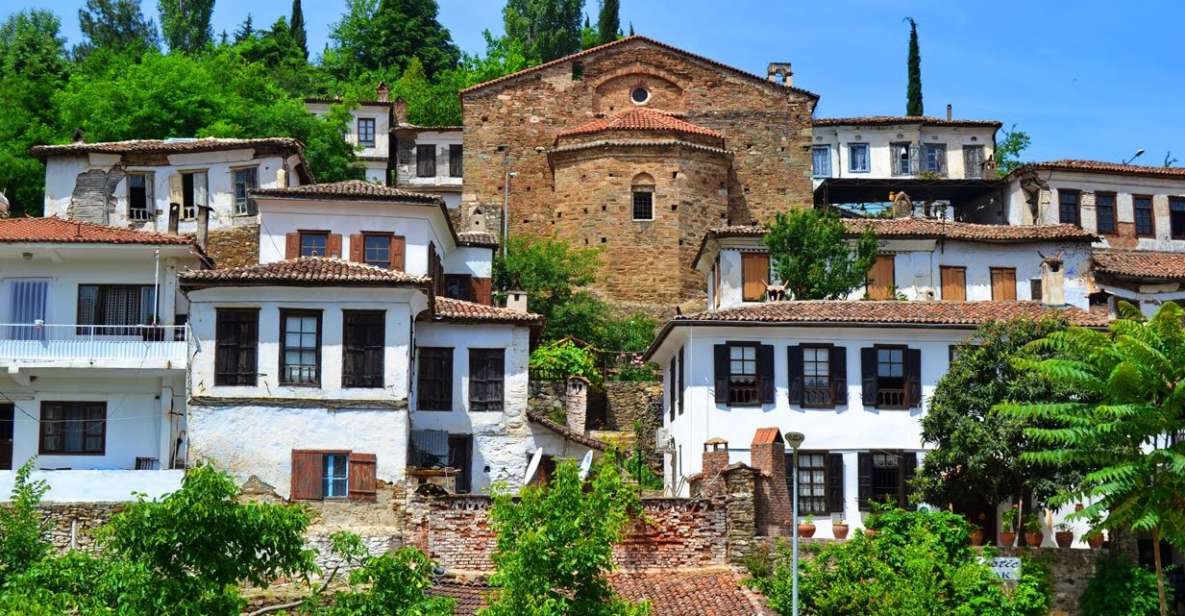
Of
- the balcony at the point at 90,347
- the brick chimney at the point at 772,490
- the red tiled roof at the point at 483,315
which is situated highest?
the red tiled roof at the point at 483,315

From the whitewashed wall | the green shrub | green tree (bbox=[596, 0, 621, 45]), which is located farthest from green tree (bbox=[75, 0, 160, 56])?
the green shrub

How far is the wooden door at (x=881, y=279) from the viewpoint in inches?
1919

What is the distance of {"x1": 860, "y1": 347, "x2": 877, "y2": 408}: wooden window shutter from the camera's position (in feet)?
130

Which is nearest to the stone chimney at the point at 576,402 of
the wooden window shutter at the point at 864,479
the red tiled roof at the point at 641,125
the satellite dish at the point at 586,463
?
the satellite dish at the point at 586,463

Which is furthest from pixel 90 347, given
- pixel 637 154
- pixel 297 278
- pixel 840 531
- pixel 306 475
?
pixel 637 154

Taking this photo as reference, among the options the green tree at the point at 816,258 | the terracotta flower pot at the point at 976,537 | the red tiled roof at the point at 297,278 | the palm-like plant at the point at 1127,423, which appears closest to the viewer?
the palm-like plant at the point at 1127,423

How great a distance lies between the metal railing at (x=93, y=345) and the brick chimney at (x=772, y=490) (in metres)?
13.3

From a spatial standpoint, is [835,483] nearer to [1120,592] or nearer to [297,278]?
[1120,592]

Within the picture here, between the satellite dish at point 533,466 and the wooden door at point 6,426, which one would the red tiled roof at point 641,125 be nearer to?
the satellite dish at point 533,466

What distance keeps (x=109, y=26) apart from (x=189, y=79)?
53001 millimetres

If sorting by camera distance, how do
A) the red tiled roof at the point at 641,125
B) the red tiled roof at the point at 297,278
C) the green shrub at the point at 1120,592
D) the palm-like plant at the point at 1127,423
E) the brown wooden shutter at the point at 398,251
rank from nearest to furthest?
the palm-like plant at the point at 1127,423 < the green shrub at the point at 1120,592 < the red tiled roof at the point at 297,278 < the brown wooden shutter at the point at 398,251 < the red tiled roof at the point at 641,125

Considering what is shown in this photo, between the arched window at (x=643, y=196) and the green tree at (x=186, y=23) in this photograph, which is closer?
the arched window at (x=643, y=196)

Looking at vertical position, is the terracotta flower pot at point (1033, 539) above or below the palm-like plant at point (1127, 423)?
below

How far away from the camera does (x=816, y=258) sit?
47.4 meters
